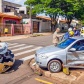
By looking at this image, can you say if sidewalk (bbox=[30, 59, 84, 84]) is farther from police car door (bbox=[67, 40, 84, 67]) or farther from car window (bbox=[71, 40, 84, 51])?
car window (bbox=[71, 40, 84, 51])

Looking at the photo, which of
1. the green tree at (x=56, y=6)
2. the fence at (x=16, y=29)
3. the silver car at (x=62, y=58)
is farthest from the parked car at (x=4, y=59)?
the green tree at (x=56, y=6)

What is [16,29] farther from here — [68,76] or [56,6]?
[68,76]

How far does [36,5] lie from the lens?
146 ft

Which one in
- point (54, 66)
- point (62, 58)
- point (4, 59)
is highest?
point (62, 58)

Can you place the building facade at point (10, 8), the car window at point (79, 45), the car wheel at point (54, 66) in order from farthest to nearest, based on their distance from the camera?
the building facade at point (10, 8), the car window at point (79, 45), the car wheel at point (54, 66)

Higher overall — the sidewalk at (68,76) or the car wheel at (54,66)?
the car wheel at (54,66)

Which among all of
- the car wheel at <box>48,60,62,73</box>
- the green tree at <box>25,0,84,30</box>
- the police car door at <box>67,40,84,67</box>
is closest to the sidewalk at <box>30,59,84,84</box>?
the car wheel at <box>48,60,62,73</box>

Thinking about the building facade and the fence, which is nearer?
the fence

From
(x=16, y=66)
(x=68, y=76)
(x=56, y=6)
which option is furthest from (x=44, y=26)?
(x=68, y=76)

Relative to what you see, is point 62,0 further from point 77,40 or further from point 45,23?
point 77,40

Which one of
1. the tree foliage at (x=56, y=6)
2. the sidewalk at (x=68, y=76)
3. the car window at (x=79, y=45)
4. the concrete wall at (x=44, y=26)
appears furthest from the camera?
the concrete wall at (x=44, y=26)

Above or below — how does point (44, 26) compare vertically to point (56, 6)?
below

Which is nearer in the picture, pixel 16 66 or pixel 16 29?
pixel 16 66

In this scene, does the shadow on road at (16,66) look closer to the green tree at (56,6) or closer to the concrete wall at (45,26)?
the green tree at (56,6)
